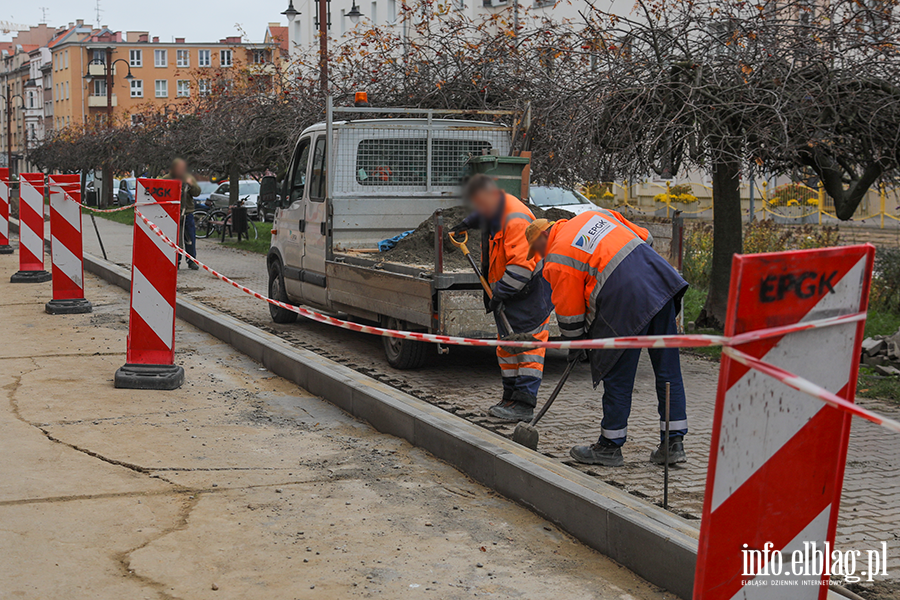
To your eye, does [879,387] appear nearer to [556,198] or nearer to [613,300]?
[613,300]

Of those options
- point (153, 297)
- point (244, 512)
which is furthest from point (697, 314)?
point (244, 512)

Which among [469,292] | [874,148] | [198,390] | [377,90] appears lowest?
[198,390]

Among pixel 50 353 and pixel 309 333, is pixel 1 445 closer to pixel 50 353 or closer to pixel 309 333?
pixel 50 353

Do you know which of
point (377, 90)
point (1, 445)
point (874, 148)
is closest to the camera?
point (1, 445)

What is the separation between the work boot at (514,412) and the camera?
21.7 ft

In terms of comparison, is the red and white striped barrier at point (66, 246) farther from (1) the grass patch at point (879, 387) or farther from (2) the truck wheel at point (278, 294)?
(1) the grass patch at point (879, 387)

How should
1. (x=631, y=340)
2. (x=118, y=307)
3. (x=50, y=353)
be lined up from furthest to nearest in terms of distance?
(x=118, y=307) < (x=50, y=353) < (x=631, y=340)

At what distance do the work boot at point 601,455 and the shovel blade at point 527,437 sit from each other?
0.26 metres

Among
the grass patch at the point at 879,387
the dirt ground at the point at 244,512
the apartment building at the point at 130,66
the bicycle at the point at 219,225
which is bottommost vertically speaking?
the dirt ground at the point at 244,512

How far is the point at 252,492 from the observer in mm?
5105

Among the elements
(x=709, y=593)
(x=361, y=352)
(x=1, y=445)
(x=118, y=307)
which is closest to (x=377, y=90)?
(x=118, y=307)

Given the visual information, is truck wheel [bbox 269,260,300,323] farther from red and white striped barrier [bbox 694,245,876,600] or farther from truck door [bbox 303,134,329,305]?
red and white striped barrier [bbox 694,245,876,600]

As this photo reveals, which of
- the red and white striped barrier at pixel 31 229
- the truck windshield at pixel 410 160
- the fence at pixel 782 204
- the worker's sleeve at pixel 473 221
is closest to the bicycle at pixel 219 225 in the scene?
the fence at pixel 782 204

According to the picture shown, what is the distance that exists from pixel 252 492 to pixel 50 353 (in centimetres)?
484
